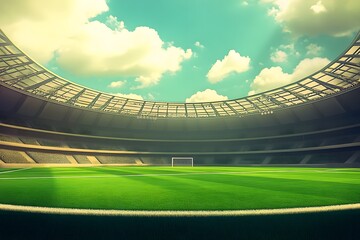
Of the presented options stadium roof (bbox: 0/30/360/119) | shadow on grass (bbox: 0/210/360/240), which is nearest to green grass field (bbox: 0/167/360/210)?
shadow on grass (bbox: 0/210/360/240)

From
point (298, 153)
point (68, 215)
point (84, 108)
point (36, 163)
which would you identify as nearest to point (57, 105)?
point (84, 108)

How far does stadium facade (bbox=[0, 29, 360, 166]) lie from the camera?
4159 cm

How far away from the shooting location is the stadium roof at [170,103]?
3844 centimetres

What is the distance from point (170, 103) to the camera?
57.3 metres

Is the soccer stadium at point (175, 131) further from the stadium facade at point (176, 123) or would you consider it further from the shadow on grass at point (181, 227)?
the shadow on grass at point (181, 227)

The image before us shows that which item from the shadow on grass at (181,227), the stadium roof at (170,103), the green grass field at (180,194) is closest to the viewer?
the shadow on grass at (181,227)

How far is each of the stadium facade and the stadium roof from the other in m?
0.16

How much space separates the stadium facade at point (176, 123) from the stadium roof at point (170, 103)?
0.16m

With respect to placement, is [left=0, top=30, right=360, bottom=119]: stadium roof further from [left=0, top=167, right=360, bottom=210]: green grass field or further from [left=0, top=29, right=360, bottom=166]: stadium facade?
[left=0, top=167, right=360, bottom=210]: green grass field

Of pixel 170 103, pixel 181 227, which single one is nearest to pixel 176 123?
pixel 170 103

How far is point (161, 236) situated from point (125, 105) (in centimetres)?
5559

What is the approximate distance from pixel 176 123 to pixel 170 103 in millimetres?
11684

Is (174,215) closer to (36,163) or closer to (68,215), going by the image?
(68,215)

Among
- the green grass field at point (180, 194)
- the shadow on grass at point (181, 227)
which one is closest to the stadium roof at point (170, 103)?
the green grass field at point (180, 194)
